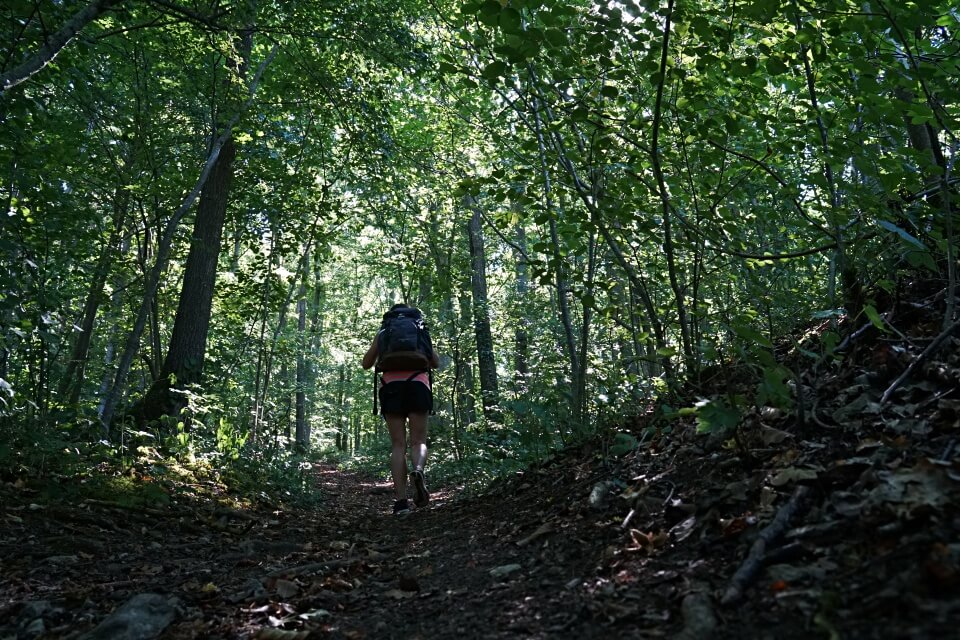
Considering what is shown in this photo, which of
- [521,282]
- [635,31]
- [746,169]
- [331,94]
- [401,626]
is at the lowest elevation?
[401,626]

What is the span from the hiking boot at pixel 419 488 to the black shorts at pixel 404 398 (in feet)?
2.02

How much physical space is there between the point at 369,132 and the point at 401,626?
601 cm

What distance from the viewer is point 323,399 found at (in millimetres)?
34031

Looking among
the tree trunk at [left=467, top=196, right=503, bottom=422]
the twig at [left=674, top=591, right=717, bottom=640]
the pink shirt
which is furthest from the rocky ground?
the tree trunk at [left=467, top=196, right=503, bottom=422]

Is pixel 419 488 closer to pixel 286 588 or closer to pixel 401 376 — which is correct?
pixel 401 376

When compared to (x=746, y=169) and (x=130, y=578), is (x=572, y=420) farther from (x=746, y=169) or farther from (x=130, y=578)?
(x=130, y=578)

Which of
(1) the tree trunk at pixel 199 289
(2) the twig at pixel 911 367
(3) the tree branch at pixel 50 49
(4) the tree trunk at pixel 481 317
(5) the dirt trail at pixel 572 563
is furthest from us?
(4) the tree trunk at pixel 481 317

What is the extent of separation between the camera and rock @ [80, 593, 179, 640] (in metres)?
2.31

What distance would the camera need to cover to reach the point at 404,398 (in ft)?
19.7

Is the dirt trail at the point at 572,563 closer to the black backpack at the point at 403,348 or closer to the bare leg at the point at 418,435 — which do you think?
the bare leg at the point at 418,435

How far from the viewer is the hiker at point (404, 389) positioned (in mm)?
5945

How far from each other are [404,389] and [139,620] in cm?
368

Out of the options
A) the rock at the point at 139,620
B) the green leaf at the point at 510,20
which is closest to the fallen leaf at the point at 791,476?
the green leaf at the point at 510,20

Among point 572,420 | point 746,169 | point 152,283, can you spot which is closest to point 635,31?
point 746,169
